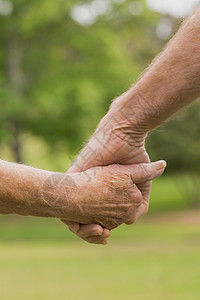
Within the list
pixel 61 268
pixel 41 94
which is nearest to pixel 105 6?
pixel 41 94

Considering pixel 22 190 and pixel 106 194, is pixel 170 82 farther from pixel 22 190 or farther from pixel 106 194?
pixel 22 190

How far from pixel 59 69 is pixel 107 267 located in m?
13.8

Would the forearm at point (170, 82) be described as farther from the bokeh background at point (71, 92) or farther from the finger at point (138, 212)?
the bokeh background at point (71, 92)

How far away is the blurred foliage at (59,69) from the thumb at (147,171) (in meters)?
19.6

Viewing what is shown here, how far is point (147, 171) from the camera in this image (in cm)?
391

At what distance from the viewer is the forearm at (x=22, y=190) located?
3.52 meters

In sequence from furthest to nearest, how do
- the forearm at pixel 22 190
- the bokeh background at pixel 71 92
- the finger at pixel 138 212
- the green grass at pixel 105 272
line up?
1. the bokeh background at pixel 71 92
2. the green grass at pixel 105 272
3. the finger at pixel 138 212
4. the forearm at pixel 22 190

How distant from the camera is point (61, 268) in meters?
13.7

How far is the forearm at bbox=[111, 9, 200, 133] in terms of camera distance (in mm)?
3238

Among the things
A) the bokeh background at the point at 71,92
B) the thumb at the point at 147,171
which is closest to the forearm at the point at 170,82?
the thumb at the point at 147,171

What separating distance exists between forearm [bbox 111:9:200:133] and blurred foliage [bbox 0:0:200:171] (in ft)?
65.3

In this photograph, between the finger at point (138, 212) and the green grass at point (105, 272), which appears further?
the green grass at point (105, 272)

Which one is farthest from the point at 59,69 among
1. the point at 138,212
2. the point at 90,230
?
the point at 90,230

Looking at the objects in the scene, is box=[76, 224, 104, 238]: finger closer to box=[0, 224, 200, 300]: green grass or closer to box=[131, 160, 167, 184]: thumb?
box=[131, 160, 167, 184]: thumb
